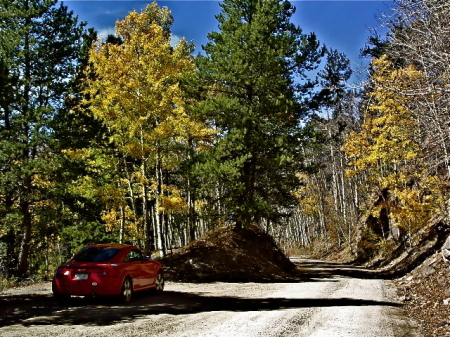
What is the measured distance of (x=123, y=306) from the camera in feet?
34.3

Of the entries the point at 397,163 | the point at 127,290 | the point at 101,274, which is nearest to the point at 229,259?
the point at 397,163

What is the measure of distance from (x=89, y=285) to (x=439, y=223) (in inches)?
778

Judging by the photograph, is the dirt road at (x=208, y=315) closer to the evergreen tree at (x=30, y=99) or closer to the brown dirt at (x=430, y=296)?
the brown dirt at (x=430, y=296)

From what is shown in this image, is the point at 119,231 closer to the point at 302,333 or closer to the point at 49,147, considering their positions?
the point at 49,147

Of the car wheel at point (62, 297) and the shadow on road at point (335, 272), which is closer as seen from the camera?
the car wheel at point (62, 297)

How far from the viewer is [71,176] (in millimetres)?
17297

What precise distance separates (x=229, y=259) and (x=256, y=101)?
27.5 ft

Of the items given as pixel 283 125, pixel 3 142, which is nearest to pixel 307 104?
pixel 283 125

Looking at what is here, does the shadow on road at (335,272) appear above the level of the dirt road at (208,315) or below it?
below

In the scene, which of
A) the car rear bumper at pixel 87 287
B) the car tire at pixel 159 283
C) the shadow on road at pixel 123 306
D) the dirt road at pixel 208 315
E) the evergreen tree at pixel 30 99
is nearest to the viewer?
the dirt road at pixel 208 315

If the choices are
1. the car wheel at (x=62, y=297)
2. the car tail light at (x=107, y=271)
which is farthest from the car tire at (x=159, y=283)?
the car wheel at (x=62, y=297)

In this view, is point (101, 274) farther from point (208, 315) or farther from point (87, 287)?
point (208, 315)

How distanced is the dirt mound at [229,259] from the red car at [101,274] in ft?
24.1

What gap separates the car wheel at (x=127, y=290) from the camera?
1092cm
